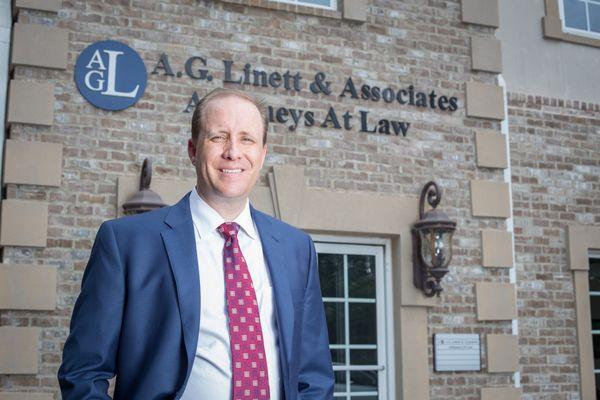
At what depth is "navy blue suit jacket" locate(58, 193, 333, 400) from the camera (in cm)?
191

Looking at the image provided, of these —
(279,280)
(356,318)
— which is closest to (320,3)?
(356,318)

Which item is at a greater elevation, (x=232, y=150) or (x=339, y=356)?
(x=232, y=150)

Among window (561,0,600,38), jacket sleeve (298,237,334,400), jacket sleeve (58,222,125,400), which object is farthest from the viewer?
window (561,0,600,38)

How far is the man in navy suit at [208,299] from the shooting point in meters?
1.92

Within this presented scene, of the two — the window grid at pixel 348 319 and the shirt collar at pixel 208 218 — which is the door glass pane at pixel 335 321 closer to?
the window grid at pixel 348 319

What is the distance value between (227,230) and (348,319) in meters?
3.61

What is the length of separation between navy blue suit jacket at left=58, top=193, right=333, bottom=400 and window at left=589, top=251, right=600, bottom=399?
505 centimetres

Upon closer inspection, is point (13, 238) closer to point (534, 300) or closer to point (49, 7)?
point (49, 7)

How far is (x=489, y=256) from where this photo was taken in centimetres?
589

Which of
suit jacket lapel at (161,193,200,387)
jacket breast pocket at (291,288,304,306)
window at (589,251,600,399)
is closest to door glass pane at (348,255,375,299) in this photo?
window at (589,251,600,399)

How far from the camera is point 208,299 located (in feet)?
6.66

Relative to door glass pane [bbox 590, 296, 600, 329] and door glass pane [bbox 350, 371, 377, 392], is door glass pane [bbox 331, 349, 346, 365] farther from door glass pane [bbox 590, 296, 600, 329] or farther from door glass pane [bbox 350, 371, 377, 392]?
door glass pane [bbox 590, 296, 600, 329]

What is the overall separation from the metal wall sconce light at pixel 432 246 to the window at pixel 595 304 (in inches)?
71.3

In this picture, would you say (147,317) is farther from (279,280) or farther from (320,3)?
(320,3)
